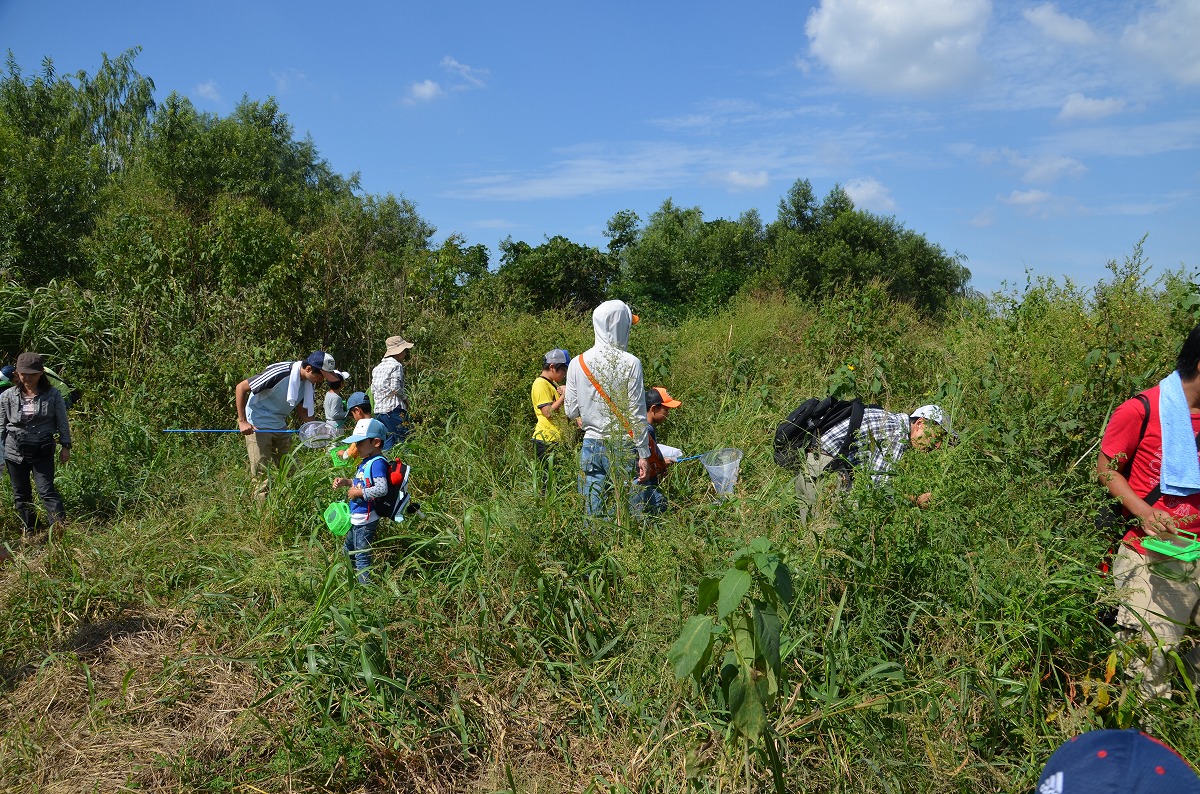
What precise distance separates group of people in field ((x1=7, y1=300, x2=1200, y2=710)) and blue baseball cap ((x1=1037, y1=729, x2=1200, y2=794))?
6.02 feet

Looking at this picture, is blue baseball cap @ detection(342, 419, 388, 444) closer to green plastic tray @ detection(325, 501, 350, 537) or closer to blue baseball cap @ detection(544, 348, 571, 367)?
green plastic tray @ detection(325, 501, 350, 537)

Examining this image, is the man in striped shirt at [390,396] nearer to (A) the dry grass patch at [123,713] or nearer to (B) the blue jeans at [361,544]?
(B) the blue jeans at [361,544]

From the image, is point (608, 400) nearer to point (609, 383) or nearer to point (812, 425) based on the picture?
point (609, 383)

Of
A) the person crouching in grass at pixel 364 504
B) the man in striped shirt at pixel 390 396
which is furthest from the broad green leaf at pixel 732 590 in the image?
the man in striped shirt at pixel 390 396

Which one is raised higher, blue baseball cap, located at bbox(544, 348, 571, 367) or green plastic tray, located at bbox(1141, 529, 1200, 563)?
blue baseball cap, located at bbox(544, 348, 571, 367)

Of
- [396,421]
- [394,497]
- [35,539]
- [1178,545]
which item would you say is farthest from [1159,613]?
[35,539]

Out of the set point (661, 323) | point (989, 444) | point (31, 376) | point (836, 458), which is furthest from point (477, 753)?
point (661, 323)

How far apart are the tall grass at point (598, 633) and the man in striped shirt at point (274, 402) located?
3.41 ft

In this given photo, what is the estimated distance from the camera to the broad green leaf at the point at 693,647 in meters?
2.23

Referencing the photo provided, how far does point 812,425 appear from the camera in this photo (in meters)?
4.27

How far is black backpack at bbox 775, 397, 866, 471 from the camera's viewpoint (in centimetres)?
418

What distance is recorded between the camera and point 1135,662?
293 centimetres

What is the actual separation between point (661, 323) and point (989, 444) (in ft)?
27.4

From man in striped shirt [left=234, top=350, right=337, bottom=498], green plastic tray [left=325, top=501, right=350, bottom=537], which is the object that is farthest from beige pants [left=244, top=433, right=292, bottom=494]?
green plastic tray [left=325, top=501, right=350, bottom=537]
